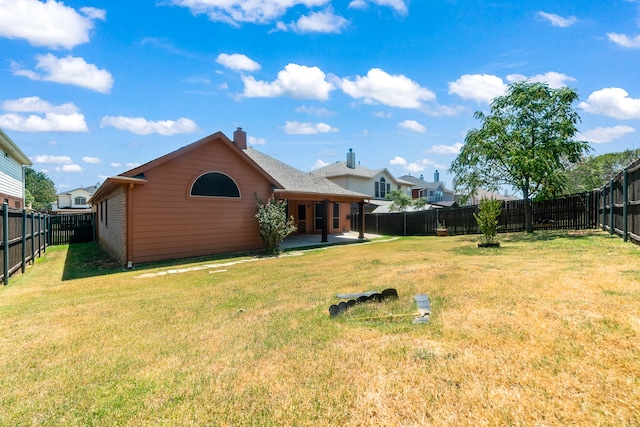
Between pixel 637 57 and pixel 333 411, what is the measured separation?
14.8 m

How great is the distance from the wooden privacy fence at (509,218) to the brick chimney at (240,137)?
11228mm

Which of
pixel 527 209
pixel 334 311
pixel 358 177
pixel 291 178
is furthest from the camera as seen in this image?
pixel 358 177

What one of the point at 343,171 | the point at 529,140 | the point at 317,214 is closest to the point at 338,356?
the point at 529,140

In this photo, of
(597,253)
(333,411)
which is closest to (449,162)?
(597,253)

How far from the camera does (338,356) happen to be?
119 inches

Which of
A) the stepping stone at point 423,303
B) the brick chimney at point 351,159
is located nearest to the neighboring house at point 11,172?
the stepping stone at point 423,303

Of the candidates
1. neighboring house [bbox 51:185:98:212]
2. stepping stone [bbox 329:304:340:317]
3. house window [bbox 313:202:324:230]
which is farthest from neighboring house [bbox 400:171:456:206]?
neighboring house [bbox 51:185:98:212]

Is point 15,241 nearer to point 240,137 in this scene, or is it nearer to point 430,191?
point 240,137

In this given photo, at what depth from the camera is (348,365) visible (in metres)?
2.84

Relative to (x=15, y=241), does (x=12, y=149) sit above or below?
above

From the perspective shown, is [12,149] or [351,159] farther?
[351,159]

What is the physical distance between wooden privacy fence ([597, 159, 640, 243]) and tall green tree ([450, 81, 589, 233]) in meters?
3.06

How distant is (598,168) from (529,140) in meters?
23.9

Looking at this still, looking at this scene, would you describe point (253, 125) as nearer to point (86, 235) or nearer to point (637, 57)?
point (86, 235)
